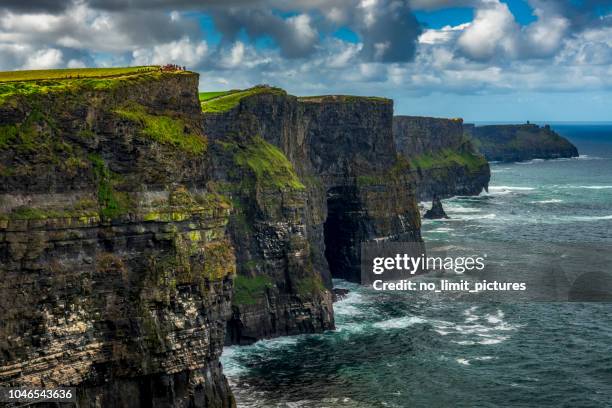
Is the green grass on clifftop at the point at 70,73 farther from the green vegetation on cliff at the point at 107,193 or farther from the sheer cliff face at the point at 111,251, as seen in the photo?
the green vegetation on cliff at the point at 107,193

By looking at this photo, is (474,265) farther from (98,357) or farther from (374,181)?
(98,357)

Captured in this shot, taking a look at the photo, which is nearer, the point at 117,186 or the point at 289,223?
the point at 117,186

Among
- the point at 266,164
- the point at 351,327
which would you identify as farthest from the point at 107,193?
the point at 351,327

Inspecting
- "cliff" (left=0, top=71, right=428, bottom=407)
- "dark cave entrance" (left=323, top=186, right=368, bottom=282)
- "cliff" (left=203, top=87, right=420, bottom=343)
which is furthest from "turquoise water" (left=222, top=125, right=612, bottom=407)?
"cliff" (left=0, top=71, right=428, bottom=407)

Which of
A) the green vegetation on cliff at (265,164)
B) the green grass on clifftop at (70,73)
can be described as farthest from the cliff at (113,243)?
the green vegetation on cliff at (265,164)

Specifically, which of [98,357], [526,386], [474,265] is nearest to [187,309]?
[98,357]

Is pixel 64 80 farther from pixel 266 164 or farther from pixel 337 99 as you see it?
pixel 337 99

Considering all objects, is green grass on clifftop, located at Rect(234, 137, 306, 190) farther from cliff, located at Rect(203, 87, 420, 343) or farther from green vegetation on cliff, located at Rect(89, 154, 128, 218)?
green vegetation on cliff, located at Rect(89, 154, 128, 218)
